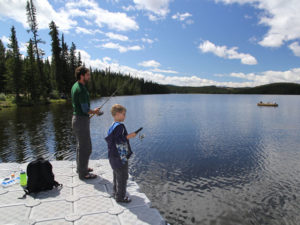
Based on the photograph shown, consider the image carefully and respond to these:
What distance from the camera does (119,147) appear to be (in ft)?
15.0

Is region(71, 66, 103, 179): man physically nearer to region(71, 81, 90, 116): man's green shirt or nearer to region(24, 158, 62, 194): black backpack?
region(71, 81, 90, 116): man's green shirt

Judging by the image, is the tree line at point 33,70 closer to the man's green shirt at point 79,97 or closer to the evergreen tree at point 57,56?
the evergreen tree at point 57,56

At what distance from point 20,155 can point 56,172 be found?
7.43 metres

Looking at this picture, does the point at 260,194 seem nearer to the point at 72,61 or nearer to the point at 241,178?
the point at 241,178

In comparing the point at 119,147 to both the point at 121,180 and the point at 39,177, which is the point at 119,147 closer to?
the point at 121,180

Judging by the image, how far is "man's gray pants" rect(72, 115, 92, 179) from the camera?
226 inches

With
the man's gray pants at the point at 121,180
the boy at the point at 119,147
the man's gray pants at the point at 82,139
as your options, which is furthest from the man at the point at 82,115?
the man's gray pants at the point at 121,180

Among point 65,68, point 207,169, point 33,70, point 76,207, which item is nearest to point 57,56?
point 65,68

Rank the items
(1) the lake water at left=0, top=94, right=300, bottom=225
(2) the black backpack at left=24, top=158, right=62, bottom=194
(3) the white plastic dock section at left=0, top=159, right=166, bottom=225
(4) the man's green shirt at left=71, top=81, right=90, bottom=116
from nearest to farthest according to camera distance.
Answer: (3) the white plastic dock section at left=0, top=159, right=166, bottom=225, (2) the black backpack at left=24, top=158, right=62, bottom=194, (4) the man's green shirt at left=71, top=81, right=90, bottom=116, (1) the lake water at left=0, top=94, right=300, bottom=225

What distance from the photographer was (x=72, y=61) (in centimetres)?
7581

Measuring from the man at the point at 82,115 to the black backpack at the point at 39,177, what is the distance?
0.88 m

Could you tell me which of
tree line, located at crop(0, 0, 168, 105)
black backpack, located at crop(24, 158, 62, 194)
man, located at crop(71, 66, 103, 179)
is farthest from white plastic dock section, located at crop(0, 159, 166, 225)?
tree line, located at crop(0, 0, 168, 105)

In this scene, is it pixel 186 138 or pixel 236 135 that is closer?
pixel 186 138

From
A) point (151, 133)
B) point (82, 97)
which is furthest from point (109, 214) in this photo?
point (151, 133)
